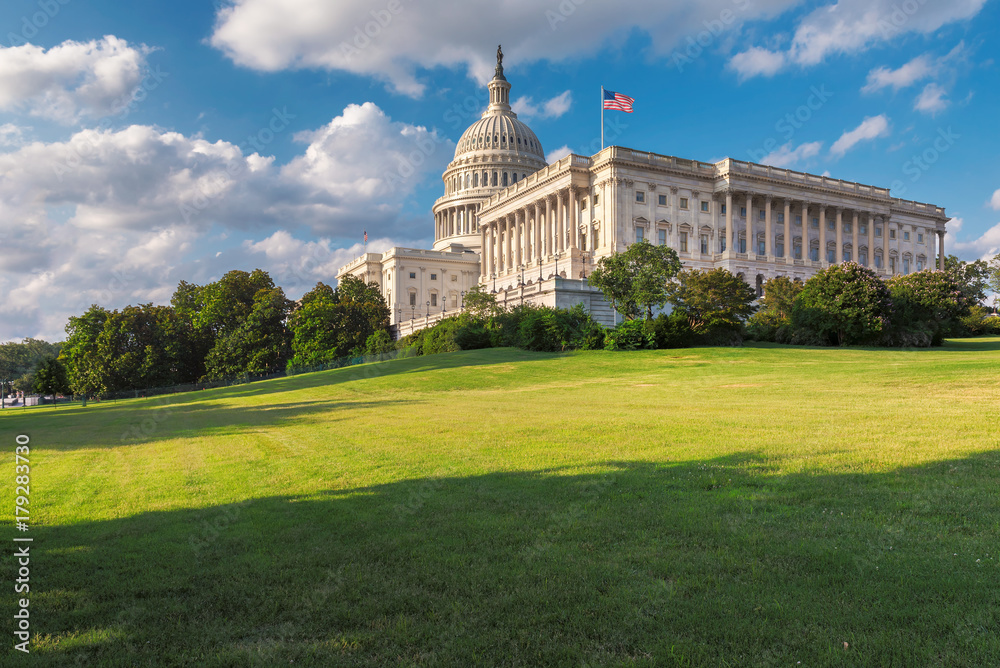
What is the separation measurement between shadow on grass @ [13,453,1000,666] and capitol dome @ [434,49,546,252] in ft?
418

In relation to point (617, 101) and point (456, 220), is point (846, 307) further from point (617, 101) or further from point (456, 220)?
point (456, 220)

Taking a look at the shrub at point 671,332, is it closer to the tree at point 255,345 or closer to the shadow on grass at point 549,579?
the shadow on grass at point 549,579

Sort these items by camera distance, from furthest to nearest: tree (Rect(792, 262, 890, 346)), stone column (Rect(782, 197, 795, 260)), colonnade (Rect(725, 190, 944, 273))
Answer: stone column (Rect(782, 197, 795, 260)), colonnade (Rect(725, 190, 944, 273)), tree (Rect(792, 262, 890, 346))

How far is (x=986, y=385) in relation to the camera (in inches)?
914

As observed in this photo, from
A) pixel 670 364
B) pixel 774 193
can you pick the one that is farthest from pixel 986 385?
pixel 774 193

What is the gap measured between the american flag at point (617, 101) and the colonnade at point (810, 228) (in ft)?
80.9

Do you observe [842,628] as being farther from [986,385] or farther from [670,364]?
[670,364]

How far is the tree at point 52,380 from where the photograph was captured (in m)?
84.3

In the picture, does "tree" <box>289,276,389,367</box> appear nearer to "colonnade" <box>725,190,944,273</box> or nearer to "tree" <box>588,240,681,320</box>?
"tree" <box>588,240,681,320</box>

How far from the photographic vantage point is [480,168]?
13850 cm

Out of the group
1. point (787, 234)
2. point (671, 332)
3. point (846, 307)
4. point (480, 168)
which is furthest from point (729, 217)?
point (480, 168)

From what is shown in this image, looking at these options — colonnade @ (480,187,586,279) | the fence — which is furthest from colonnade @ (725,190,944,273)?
the fence

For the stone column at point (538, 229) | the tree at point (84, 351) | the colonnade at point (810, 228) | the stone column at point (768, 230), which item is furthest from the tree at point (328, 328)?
the stone column at point (768, 230)

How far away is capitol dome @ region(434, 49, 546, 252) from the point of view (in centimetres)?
13738
